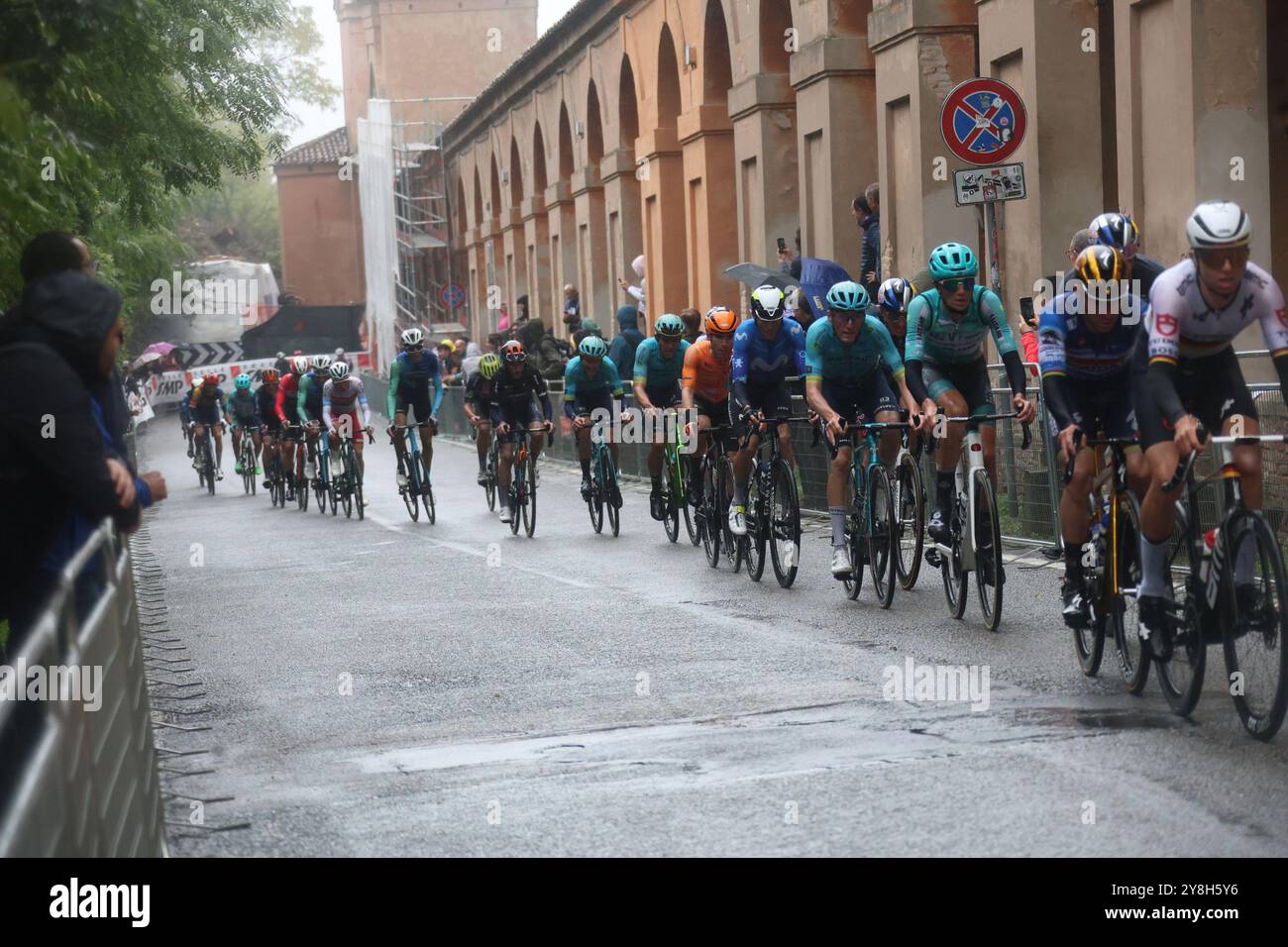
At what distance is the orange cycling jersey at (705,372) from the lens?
14.7 meters

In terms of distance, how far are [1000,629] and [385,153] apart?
64884mm

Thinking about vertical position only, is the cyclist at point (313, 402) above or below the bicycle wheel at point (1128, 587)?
above

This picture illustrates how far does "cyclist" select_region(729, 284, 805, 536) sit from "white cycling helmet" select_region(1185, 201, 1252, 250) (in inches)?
238

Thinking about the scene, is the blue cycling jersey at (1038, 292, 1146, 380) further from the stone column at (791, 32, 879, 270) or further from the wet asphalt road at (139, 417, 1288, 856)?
the stone column at (791, 32, 879, 270)

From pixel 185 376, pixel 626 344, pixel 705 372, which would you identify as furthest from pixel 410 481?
pixel 185 376

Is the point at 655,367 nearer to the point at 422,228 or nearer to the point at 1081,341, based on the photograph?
the point at 1081,341

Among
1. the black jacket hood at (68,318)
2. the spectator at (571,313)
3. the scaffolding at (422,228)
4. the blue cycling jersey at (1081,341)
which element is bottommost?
the blue cycling jersey at (1081,341)

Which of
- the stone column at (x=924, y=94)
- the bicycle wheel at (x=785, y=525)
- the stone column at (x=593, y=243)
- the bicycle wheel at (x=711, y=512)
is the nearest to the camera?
the bicycle wheel at (x=785, y=525)

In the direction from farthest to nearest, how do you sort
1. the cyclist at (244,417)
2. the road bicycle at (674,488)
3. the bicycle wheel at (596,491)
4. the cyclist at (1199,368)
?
the cyclist at (244,417) → the bicycle wheel at (596,491) → the road bicycle at (674,488) → the cyclist at (1199,368)

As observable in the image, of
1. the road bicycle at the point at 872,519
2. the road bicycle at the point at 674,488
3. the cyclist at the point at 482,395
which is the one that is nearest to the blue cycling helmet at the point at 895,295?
the road bicycle at the point at 872,519

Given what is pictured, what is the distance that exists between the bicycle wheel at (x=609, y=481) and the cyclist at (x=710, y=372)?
2.95 meters

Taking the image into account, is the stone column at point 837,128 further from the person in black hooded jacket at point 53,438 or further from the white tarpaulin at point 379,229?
the white tarpaulin at point 379,229

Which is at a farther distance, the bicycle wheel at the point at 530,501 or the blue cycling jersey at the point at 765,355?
the bicycle wheel at the point at 530,501
